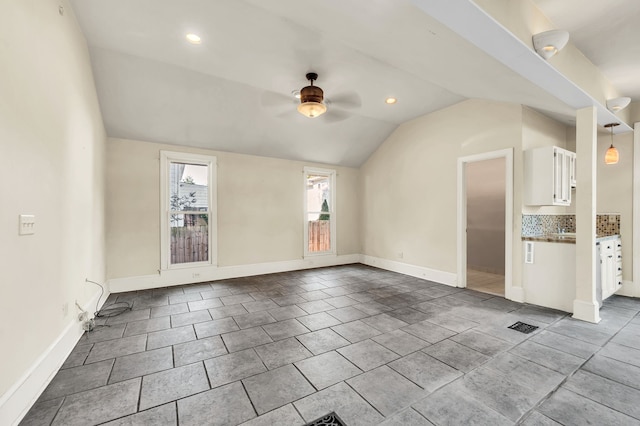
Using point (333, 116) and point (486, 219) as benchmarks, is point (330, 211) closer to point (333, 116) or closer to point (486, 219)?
point (333, 116)

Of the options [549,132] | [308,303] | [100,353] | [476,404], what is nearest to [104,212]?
[100,353]

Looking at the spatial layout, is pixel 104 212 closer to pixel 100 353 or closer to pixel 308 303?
pixel 100 353

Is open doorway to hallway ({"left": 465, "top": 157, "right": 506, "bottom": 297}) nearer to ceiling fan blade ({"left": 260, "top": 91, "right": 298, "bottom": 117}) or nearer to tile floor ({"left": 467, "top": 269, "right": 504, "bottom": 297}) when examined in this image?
tile floor ({"left": 467, "top": 269, "right": 504, "bottom": 297})

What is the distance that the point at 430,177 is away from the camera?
16.3 feet

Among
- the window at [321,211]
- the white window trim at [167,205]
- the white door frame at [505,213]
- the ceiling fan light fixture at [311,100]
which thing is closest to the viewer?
the ceiling fan light fixture at [311,100]

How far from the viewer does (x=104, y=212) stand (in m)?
4.03

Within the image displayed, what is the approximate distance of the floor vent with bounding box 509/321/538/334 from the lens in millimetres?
2883

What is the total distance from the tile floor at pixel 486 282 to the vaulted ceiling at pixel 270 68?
2.69 m

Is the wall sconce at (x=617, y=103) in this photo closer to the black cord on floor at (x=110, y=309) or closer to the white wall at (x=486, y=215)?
the white wall at (x=486, y=215)

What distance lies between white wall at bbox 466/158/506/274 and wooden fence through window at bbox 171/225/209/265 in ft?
17.8

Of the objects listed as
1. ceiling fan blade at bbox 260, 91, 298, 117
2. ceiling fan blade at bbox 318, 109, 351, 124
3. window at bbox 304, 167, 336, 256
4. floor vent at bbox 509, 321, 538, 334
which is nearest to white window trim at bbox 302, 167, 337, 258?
window at bbox 304, 167, 336, 256

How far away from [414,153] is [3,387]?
556 cm

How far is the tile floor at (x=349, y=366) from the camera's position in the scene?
1698mm

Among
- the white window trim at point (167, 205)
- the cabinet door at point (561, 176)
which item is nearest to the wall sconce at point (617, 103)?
the cabinet door at point (561, 176)
